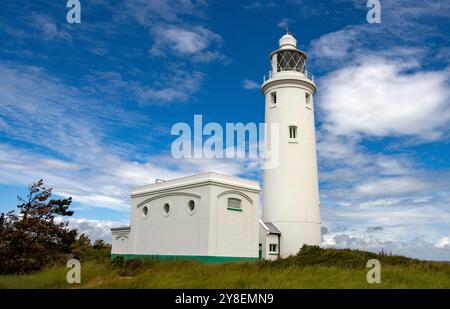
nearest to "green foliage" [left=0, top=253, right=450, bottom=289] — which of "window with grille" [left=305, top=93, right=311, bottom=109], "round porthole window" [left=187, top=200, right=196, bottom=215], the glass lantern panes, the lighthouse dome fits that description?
"round porthole window" [left=187, top=200, right=196, bottom=215]

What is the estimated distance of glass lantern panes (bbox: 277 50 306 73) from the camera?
97.0 ft

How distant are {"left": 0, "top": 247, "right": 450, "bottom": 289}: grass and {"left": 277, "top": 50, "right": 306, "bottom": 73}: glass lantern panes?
15.8 metres

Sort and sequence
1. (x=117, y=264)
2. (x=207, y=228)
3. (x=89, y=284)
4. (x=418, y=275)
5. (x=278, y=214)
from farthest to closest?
1. (x=278, y=214)
2. (x=207, y=228)
3. (x=117, y=264)
4. (x=418, y=275)
5. (x=89, y=284)

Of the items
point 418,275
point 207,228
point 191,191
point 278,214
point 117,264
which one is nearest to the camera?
point 418,275

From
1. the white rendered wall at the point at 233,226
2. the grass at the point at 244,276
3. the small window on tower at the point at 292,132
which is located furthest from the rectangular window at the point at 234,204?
the small window on tower at the point at 292,132

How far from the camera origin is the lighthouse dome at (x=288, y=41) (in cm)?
3023

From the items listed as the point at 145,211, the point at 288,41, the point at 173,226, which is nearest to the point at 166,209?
the point at 173,226

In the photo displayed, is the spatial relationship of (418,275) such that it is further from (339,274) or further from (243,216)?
(243,216)

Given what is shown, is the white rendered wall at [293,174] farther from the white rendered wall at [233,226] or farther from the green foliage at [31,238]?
the green foliage at [31,238]

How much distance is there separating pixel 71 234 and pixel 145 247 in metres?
5.12

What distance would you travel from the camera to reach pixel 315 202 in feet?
90.8

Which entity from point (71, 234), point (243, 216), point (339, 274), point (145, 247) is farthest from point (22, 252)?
point (339, 274)

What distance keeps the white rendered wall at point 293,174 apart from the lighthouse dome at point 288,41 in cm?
270

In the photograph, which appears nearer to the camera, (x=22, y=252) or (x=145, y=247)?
(x=22, y=252)
